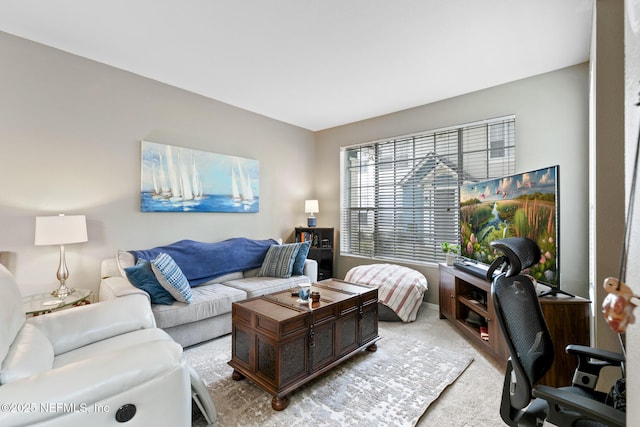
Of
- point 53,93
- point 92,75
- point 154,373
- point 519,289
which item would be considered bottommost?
point 154,373

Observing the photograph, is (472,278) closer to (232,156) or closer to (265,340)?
(265,340)

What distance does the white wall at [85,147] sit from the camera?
2.48 m

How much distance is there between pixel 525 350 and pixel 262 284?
2565 mm

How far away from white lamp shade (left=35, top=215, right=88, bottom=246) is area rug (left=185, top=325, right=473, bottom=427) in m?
1.40

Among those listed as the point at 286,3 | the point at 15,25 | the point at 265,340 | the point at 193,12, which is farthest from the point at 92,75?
the point at 265,340

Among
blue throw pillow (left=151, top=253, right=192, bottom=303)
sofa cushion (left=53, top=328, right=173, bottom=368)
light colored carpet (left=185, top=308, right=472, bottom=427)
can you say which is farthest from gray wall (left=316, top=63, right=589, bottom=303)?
sofa cushion (left=53, top=328, right=173, bottom=368)

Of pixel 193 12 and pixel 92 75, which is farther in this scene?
pixel 92 75

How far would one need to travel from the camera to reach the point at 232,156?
3.96 m

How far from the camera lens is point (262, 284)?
10.7 feet

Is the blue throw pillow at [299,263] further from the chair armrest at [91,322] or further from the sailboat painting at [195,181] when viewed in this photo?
the chair armrest at [91,322]

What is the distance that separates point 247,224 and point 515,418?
3590 mm

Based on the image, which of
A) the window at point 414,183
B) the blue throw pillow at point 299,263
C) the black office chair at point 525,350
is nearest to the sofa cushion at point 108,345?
the black office chair at point 525,350

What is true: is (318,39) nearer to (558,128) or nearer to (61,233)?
(558,128)

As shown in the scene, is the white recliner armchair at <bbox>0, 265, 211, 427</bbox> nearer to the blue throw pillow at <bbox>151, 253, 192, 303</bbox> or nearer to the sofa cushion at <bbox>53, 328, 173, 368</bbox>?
the sofa cushion at <bbox>53, 328, 173, 368</bbox>
